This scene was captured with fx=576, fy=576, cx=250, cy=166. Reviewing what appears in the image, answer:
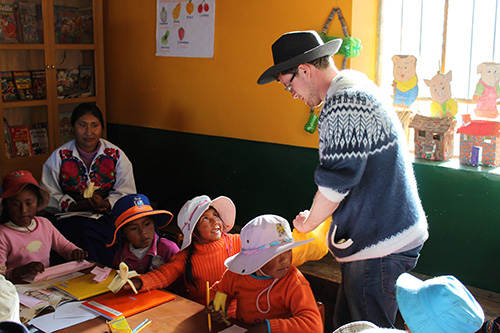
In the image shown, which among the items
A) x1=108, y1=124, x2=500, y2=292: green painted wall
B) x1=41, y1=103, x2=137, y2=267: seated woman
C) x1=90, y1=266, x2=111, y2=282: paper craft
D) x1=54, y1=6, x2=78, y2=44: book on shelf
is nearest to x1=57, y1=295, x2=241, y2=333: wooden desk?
x1=90, y1=266, x2=111, y2=282: paper craft

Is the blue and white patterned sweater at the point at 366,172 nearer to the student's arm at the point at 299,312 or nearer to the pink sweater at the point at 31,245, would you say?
the student's arm at the point at 299,312

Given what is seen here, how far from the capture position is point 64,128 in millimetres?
5379

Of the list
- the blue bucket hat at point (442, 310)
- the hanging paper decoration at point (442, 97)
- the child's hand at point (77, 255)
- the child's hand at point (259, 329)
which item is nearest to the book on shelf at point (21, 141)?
the child's hand at point (77, 255)

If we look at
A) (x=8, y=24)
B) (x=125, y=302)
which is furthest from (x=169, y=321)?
(x=8, y=24)

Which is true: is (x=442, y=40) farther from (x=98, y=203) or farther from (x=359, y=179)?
(x=98, y=203)

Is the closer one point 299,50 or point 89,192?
point 299,50

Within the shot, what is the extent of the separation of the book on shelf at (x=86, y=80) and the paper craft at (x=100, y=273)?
3.11m

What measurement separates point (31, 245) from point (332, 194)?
1.79 metres

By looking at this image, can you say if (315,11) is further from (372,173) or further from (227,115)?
(372,173)

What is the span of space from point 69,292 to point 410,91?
243cm

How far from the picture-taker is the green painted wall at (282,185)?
3.48 meters

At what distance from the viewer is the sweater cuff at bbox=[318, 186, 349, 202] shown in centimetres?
204

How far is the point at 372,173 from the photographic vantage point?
6.64ft

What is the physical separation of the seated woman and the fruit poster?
3.72ft
